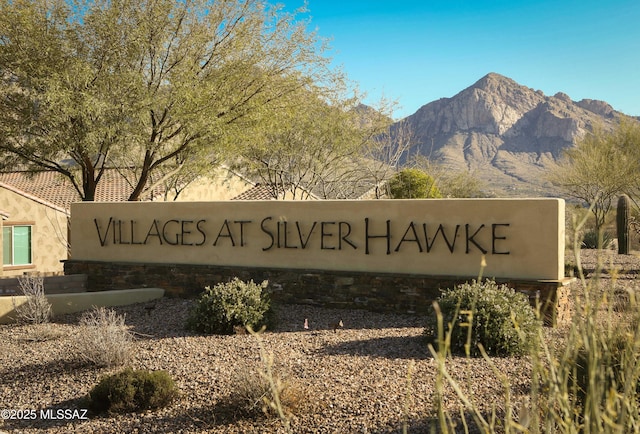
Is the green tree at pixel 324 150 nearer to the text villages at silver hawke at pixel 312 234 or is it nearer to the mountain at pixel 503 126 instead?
the text villages at silver hawke at pixel 312 234

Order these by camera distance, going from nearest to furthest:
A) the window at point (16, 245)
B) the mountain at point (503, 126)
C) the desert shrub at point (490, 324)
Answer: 1. the desert shrub at point (490, 324)
2. the window at point (16, 245)
3. the mountain at point (503, 126)

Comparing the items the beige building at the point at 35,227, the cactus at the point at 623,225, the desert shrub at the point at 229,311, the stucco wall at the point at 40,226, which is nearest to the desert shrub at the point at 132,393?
the desert shrub at the point at 229,311

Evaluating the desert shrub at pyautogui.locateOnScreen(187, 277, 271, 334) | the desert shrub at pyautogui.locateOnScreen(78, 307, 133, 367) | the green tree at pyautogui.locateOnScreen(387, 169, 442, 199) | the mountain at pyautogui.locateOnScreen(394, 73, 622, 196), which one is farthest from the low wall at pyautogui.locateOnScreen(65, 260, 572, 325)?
the mountain at pyautogui.locateOnScreen(394, 73, 622, 196)

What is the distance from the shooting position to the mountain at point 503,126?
97.8m

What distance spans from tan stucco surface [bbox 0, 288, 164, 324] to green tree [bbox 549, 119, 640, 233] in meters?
23.7

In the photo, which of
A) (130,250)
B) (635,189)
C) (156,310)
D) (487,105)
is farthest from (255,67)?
(487,105)

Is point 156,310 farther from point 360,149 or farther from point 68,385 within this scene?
point 360,149

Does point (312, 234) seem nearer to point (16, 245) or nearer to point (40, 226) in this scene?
point (16, 245)

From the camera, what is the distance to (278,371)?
7.31 meters

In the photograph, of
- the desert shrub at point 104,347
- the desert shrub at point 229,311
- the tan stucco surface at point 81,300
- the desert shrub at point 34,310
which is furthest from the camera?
the tan stucco surface at point 81,300

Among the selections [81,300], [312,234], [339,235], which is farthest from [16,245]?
[339,235]

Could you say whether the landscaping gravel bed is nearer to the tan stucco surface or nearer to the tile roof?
the tan stucco surface

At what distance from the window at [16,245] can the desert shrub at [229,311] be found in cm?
1814

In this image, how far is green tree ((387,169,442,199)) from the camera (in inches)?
1104
